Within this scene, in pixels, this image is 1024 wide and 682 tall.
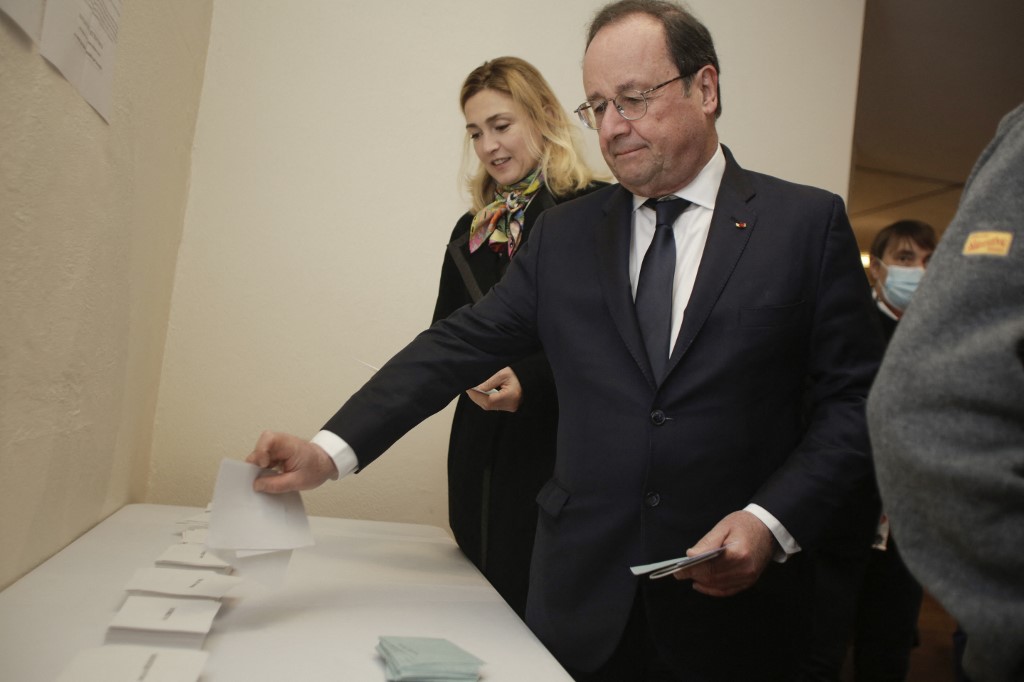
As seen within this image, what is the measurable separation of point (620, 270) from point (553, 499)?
39cm

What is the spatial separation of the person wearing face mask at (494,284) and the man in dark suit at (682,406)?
37 centimetres

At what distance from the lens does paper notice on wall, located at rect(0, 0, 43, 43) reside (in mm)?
970

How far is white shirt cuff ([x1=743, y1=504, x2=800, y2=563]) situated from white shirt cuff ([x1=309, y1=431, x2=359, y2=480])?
608 millimetres

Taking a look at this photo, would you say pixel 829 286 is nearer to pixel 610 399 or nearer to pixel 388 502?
pixel 610 399

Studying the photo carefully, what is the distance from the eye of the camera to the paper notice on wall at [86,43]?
1.11 meters

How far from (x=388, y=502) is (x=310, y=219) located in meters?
0.83

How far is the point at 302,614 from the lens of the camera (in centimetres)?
114

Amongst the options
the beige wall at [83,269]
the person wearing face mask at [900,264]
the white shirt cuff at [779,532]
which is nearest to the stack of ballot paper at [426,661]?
the white shirt cuff at [779,532]

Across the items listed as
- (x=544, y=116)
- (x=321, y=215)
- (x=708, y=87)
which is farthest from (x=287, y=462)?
(x=321, y=215)

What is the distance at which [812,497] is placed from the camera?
1.20m

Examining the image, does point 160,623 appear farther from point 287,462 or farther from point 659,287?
point 659,287

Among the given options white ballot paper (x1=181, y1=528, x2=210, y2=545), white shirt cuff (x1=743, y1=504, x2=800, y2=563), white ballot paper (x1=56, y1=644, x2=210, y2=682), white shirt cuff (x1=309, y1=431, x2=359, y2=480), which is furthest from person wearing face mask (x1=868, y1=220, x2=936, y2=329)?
white ballot paper (x1=56, y1=644, x2=210, y2=682)

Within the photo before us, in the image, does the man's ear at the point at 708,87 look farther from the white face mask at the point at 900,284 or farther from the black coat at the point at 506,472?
the white face mask at the point at 900,284

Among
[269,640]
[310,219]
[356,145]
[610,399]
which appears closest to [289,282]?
[310,219]
